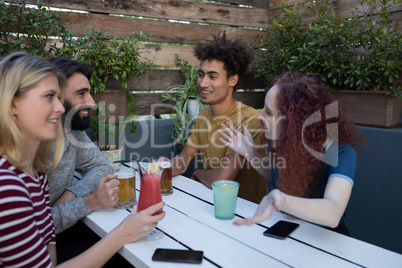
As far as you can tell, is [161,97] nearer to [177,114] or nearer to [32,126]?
[177,114]

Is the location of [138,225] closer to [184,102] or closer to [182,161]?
[182,161]

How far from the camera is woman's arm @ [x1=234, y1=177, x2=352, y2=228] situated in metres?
0.95

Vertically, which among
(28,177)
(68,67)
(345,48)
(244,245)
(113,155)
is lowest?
(244,245)

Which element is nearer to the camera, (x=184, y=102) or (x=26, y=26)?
(x=26, y=26)

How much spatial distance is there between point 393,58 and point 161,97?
1954mm

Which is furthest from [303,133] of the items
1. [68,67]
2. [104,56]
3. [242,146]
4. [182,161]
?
[104,56]

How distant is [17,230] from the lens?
2.92ft

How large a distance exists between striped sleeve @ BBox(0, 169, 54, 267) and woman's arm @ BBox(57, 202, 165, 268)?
129 mm

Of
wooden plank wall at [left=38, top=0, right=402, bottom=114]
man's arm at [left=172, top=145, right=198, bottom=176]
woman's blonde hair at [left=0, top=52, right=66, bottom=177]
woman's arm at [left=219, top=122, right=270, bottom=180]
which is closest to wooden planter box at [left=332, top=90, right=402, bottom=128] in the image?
wooden plank wall at [left=38, top=0, right=402, bottom=114]

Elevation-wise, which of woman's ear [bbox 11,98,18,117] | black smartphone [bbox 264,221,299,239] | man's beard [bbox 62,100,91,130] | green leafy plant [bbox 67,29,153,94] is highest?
green leafy plant [bbox 67,29,153,94]

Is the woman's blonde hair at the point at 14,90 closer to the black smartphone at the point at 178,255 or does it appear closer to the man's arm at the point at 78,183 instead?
the man's arm at the point at 78,183

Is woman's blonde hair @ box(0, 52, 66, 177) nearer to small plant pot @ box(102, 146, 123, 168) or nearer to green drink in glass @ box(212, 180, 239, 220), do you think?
green drink in glass @ box(212, 180, 239, 220)

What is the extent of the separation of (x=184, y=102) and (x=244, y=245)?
2321 mm

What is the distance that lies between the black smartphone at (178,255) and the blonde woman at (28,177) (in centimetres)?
12
